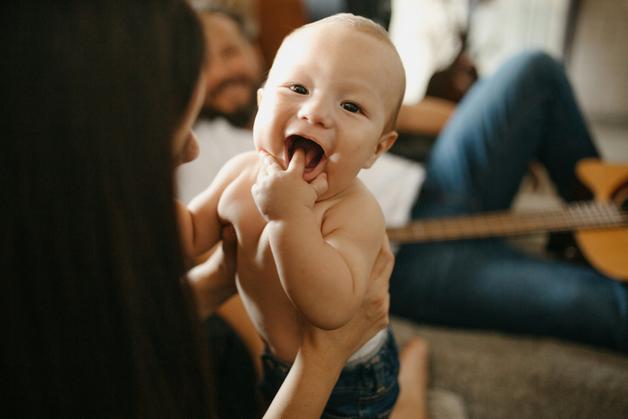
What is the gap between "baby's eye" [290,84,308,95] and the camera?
0.44 m

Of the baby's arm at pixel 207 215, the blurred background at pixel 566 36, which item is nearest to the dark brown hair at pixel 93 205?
the baby's arm at pixel 207 215

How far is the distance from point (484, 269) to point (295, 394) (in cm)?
82

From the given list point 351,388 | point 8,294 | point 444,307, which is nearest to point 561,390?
point 444,307

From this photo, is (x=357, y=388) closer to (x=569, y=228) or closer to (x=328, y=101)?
(x=328, y=101)

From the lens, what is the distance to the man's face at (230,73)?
4.69ft

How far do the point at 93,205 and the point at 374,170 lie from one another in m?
1.07

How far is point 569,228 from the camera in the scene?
1.21 m

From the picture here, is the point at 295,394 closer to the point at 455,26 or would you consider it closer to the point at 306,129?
the point at 306,129

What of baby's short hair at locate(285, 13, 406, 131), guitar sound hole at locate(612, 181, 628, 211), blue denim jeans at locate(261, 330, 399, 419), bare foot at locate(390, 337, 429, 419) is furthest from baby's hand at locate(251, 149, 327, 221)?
guitar sound hole at locate(612, 181, 628, 211)

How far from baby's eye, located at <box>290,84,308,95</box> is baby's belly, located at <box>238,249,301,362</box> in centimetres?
16

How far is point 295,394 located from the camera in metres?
0.51

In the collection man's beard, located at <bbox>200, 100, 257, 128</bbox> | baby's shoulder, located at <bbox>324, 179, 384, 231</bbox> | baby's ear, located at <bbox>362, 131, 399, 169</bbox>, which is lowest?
man's beard, located at <bbox>200, 100, 257, 128</bbox>

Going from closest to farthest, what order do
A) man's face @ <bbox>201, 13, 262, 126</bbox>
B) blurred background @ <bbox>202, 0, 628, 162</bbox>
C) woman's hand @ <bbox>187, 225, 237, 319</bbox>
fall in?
1. woman's hand @ <bbox>187, 225, 237, 319</bbox>
2. man's face @ <bbox>201, 13, 262, 126</bbox>
3. blurred background @ <bbox>202, 0, 628, 162</bbox>

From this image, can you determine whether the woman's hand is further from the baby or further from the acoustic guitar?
the acoustic guitar
